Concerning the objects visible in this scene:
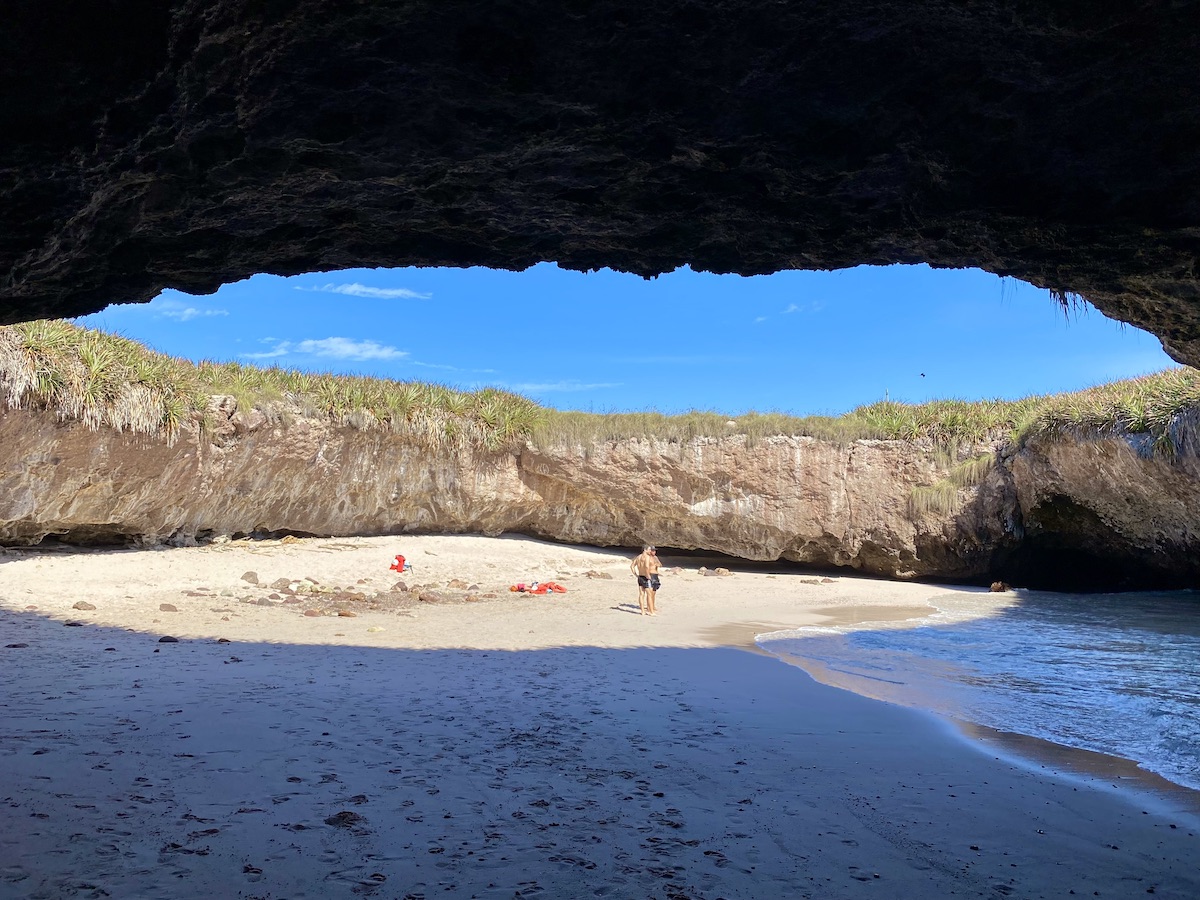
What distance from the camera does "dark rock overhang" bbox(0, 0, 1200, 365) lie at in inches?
90.5

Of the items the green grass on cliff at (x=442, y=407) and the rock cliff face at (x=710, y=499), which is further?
the rock cliff face at (x=710, y=499)

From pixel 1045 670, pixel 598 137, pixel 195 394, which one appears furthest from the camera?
pixel 195 394

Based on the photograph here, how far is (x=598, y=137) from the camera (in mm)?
2990

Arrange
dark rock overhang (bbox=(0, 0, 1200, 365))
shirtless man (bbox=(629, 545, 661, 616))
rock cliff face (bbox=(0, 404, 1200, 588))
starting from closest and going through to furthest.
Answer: dark rock overhang (bbox=(0, 0, 1200, 365)) → shirtless man (bbox=(629, 545, 661, 616)) → rock cliff face (bbox=(0, 404, 1200, 588))

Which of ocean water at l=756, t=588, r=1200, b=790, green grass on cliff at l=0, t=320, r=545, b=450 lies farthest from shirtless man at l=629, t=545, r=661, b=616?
green grass on cliff at l=0, t=320, r=545, b=450

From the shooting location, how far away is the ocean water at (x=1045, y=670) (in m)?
6.18

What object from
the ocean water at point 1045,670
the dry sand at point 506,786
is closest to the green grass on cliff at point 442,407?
the ocean water at point 1045,670

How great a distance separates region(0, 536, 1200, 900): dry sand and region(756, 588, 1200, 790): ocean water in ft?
2.64

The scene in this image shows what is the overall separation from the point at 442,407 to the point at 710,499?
6610 millimetres

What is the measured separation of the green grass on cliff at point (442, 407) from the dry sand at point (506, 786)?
4.89 m

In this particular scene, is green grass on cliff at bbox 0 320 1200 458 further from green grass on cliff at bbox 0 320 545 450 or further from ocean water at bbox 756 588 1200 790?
ocean water at bbox 756 588 1200 790

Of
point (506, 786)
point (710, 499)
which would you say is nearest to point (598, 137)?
A: point (506, 786)

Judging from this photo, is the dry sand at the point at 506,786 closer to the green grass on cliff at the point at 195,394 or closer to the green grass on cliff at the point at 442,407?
the green grass on cliff at the point at 195,394

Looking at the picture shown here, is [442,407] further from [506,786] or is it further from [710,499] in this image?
[506,786]
